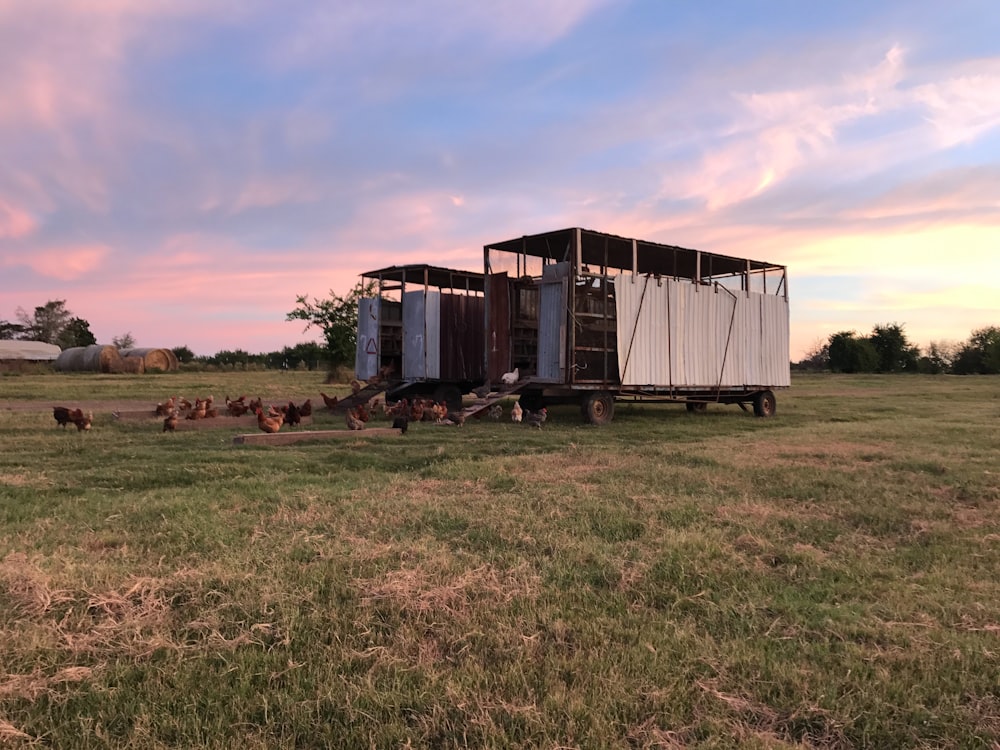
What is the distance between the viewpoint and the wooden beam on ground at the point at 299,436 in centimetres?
967

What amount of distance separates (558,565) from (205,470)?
469cm

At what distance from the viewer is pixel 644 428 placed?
13305mm

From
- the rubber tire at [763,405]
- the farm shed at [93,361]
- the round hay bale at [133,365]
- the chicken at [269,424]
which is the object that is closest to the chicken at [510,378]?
the chicken at [269,424]

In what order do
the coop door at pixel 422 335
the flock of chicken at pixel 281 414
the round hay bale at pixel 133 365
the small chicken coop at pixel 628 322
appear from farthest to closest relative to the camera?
the round hay bale at pixel 133 365 → the coop door at pixel 422 335 → the small chicken coop at pixel 628 322 → the flock of chicken at pixel 281 414

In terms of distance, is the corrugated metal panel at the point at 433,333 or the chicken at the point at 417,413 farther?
the corrugated metal panel at the point at 433,333

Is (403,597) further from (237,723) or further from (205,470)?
(205,470)

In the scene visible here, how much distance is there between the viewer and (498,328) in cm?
1578

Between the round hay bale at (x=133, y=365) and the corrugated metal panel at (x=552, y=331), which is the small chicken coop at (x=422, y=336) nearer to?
the corrugated metal panel at (x=552, y=331)

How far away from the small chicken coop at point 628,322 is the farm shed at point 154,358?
30390 mm

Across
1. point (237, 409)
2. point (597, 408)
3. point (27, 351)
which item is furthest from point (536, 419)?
point (27, 351)

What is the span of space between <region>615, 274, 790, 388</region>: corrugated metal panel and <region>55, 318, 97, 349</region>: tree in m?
56.6

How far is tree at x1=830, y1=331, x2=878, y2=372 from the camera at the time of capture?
52656 millimetres

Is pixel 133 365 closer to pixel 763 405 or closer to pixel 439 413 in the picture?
pixel 439 413

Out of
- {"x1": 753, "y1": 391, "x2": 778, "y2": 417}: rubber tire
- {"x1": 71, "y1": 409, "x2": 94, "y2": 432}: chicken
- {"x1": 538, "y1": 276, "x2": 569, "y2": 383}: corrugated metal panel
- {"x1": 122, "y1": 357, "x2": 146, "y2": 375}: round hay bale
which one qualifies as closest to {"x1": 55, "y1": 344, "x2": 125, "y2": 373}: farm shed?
{"x1": 122, "y1": 357, "x2": 146, "y2": 375}: round hay bale
